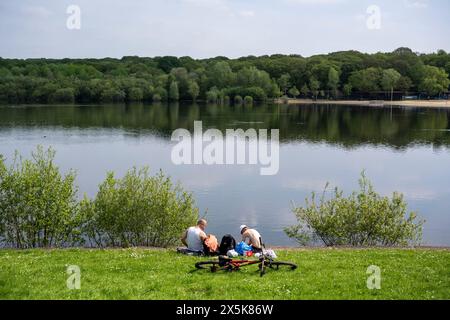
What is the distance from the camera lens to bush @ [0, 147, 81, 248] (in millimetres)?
21000

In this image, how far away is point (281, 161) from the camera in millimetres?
53250

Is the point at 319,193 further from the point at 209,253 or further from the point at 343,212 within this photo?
the point at 209,253

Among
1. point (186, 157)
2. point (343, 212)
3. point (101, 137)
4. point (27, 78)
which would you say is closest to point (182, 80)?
point (27, 78)

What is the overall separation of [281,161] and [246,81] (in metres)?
132

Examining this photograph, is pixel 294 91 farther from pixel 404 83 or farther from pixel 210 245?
pixel 210 245

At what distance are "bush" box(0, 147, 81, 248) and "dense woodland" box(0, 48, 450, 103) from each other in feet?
459

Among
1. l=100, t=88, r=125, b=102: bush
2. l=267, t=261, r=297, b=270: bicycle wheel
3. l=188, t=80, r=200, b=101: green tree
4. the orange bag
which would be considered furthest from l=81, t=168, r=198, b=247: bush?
l=188, t=80, r=200, b=101: green tree

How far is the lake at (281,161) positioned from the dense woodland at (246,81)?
64.5m

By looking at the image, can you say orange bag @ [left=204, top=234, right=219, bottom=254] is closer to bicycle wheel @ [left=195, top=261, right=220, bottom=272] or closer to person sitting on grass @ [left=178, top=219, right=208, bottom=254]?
person sitting on grass @ [left=178, top=219, right=208, bottom=254]

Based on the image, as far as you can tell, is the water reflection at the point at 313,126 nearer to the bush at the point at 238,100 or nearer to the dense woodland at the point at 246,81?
the dense woodland at the point at 246,81

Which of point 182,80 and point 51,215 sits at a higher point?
point 182,80

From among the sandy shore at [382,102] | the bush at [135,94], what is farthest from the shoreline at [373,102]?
the bush at [135,94]
